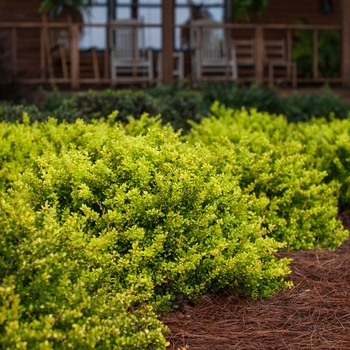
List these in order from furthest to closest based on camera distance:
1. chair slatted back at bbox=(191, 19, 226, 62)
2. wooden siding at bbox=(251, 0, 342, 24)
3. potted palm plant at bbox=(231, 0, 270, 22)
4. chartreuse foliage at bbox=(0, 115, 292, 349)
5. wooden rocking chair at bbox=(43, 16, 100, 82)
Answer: wooden siding at bbox=(251, 0, 342, 24) < potted palm plant at bbox=(231, 0, 270, 22) < chair slatted back at bbox=(191, 19, 226, 62) < wooden rocking chair at bbox=(43, 16, 100, 82) < chartreuse foliage at bbox=(0, 115, 292, 349)

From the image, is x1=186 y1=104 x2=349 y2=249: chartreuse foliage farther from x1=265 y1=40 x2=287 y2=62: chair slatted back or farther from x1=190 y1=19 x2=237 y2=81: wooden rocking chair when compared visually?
x1=265 y1=40 x2=287 y2=62: chair slatted back

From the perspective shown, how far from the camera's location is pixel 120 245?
10.6 ft

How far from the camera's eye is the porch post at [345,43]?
12312 millimetres

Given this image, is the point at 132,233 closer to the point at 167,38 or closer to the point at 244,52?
the point at 167,38

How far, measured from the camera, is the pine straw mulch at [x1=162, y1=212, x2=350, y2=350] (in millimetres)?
3000

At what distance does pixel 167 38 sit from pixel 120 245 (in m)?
8.81

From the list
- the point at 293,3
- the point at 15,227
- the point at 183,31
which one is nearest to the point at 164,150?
the point at 15,227

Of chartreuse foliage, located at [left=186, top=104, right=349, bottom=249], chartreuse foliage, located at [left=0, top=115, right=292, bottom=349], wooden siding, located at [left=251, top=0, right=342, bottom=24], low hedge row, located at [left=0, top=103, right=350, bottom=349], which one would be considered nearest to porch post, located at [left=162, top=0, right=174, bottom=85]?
wooden siding, located at [left=251, top=0, right=342, bottom=24]

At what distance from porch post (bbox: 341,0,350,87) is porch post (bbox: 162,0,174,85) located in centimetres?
327

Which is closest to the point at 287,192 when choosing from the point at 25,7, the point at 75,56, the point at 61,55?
the point at 75,56

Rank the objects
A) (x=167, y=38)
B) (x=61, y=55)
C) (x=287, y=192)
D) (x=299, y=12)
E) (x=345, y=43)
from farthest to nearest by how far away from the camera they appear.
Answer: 1. (x=299, y=12)
2. (x=61, y=55)
3. (x=345, y=43)
4. (x=167, y=38)
5. (x=287, y=192)

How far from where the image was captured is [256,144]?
16.6ft

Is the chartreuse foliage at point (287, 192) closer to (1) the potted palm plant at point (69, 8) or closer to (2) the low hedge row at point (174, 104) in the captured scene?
(2) the low hedge row at point (174, 104)

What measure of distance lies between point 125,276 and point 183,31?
12.4 meters
